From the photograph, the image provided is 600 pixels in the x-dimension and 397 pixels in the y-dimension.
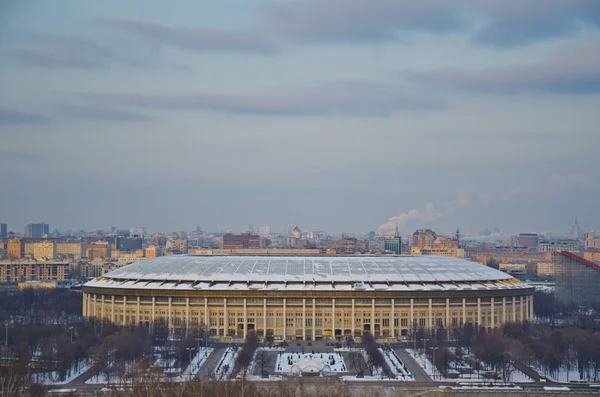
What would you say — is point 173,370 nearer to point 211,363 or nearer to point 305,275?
point 211,363

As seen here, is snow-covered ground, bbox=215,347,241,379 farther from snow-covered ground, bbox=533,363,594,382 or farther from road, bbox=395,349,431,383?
snow-covered ground, bbox=533,363,594,382

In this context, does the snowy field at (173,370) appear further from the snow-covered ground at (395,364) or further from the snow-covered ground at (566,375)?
the snow-covered ground at (566,375)

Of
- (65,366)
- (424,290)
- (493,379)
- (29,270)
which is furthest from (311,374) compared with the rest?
(29,270)

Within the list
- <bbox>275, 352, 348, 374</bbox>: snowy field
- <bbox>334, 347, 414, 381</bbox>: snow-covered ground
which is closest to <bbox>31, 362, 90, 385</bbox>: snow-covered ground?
<bbox>275, 352, 348, 374</bbox>: snowy field

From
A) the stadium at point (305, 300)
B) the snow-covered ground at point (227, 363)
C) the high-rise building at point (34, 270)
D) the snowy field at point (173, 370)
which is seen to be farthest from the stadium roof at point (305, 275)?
the high-rise building at point (34, 270)

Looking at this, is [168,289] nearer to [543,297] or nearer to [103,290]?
[103,290]

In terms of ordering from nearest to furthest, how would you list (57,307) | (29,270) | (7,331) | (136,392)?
(136,392) → (7,331) → (57,307) → (29,270)
